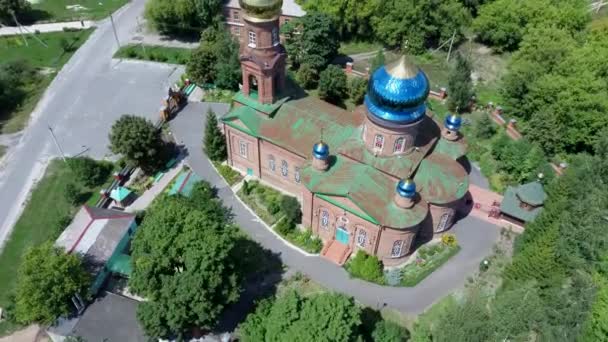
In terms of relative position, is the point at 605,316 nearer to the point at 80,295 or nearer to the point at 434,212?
the point at 434,212

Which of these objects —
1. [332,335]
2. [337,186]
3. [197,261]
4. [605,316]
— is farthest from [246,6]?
[605,316]

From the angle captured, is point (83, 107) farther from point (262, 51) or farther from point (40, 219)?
point (262, 51)

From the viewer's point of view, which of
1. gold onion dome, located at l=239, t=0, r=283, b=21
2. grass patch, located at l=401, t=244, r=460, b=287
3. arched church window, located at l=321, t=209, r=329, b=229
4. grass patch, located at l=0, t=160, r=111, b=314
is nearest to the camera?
gold onion dome, located at l=239, t=0, r=283, b=21

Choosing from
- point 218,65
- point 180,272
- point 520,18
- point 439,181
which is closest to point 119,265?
point 180,272

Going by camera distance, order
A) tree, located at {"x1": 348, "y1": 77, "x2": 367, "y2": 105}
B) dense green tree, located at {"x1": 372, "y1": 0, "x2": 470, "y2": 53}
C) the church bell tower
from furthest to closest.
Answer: dense green tree, located at {"x1": 372, "y1": 0, "x2": 470, "y2": 53}
tree, located at {"x1": 348, "y1": 77, "x2": 367, "y2": 105}
the church bell tower

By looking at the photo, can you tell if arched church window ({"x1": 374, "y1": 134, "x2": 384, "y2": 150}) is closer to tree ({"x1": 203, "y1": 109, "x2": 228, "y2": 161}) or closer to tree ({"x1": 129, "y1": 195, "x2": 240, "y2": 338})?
tree ({"x1": 129, "y1": 195, "x2": 240, "y2": 338})

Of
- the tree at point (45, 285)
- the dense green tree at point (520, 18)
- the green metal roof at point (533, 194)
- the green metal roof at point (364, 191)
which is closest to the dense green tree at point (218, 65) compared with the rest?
the green metal roof at point (364, 191)

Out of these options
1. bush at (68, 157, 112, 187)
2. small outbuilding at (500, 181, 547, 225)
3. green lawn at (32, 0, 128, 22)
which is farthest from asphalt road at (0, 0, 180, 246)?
small outbuilding at (500, 181, 547, 225)

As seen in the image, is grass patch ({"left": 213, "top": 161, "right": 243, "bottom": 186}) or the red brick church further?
grass patch ({"left": 213, "top": 161, "right": 243, "bottom": 186})
